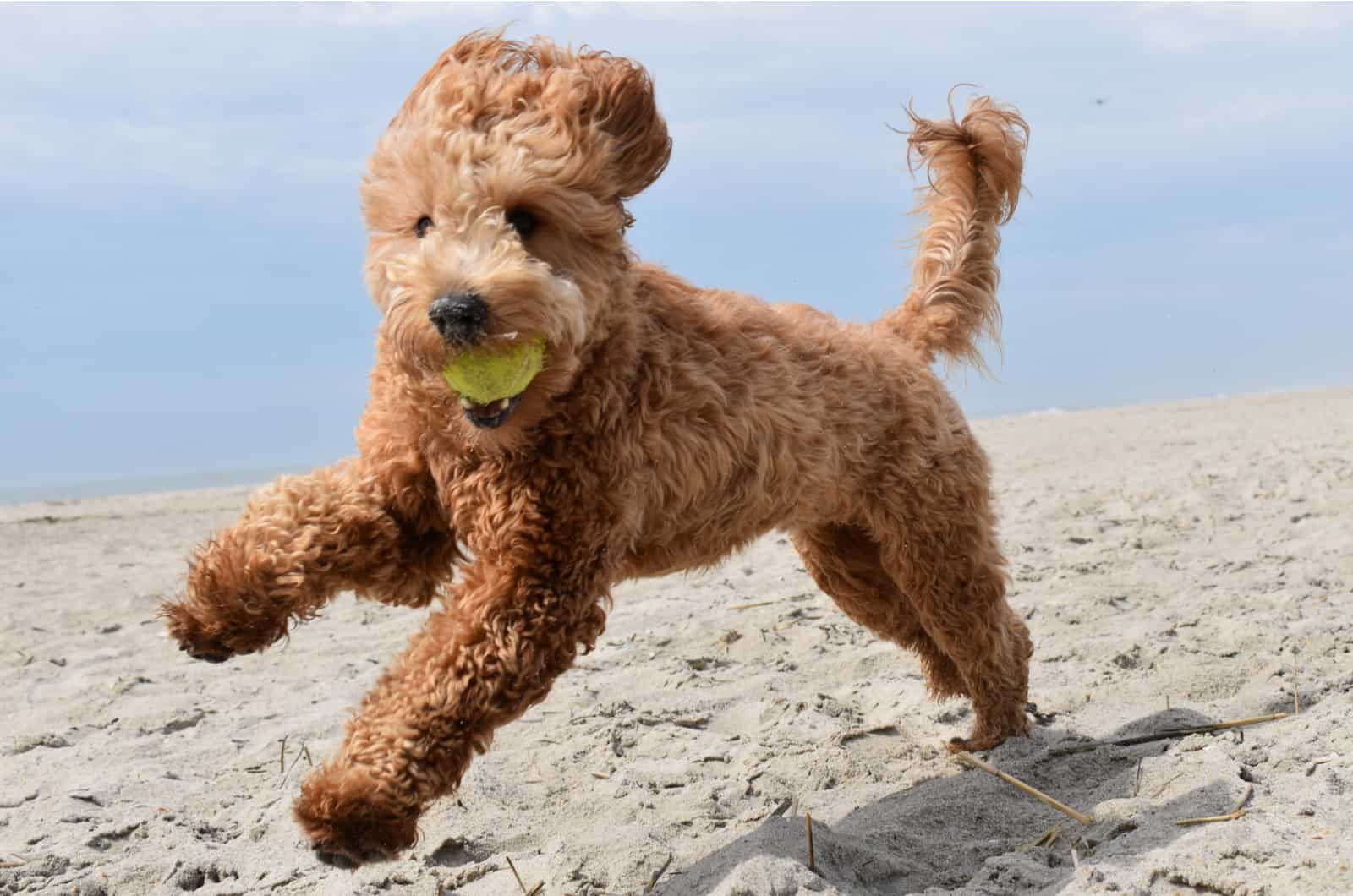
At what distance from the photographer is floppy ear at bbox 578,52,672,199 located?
377cm

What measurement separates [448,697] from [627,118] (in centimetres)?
183

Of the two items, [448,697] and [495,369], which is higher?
[495,369]

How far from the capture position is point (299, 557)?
3.65m

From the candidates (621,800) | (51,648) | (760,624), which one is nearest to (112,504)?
(51,648)

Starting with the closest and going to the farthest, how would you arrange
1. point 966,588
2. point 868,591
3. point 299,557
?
point 299,557 < point 966,588 < point 868,591

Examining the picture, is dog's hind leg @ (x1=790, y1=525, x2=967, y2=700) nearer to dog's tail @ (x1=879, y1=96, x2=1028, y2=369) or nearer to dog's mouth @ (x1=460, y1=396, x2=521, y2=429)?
dog's tail @ (x1=879, y1=96, x2=1028, y2=369)

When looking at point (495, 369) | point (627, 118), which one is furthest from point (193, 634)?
point (627, 118)

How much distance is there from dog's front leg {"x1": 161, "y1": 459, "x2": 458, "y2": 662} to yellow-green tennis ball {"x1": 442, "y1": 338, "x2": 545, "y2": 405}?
0.56 metres

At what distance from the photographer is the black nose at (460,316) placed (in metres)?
3.17

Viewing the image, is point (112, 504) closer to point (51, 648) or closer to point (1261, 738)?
point (51, 648)

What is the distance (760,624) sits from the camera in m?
6.84

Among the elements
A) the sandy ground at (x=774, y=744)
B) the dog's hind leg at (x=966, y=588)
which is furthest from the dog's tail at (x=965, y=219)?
the sandy ground at (x=774, y=744)

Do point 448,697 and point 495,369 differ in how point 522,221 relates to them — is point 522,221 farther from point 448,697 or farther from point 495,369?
point 448,697

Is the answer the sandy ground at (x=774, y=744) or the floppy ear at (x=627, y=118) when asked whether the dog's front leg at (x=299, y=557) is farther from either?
the floppy ear at (x=627, y=118)
